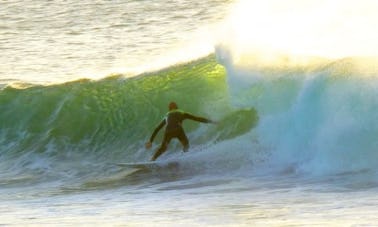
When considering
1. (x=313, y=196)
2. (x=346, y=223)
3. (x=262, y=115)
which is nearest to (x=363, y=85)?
(x=262, y=115)

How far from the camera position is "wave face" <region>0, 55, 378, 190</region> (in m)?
19.7

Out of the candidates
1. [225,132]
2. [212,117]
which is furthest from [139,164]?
[212,117]

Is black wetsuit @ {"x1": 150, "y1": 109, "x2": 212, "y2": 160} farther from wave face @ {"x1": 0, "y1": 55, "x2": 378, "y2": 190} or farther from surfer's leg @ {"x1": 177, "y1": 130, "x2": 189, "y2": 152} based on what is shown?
wave face @ {"x1": 0, "y1": 55, "x2": 378, "y2": 190}

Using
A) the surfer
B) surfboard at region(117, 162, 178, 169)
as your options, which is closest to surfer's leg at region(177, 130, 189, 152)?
the surfer

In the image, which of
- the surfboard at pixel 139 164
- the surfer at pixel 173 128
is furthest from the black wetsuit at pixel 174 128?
the surfboard at pixel 139 164

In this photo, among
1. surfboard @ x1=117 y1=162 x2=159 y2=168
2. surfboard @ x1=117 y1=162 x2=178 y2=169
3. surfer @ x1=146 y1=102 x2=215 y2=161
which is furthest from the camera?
surfer @ x1=146 y1=102 x2=215 y2=161

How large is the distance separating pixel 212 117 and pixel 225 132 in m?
0.99

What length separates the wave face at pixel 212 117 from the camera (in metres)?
19.7

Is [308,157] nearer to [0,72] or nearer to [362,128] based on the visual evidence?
[362,128]

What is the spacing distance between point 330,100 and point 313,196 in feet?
14.1

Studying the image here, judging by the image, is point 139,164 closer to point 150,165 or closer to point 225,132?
point 150,165

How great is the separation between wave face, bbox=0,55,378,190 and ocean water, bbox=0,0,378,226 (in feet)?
0.09

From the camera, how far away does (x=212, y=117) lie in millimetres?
23328

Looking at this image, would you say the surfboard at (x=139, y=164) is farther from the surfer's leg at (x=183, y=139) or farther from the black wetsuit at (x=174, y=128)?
the surfer's leg at (x=183, y=139)
